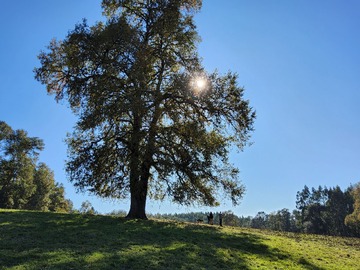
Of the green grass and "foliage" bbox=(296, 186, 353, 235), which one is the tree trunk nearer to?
the green grass

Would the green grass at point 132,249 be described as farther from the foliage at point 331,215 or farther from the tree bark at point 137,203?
the foliage at point 331,215

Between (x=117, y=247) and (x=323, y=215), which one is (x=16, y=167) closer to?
(x=117, y=247)

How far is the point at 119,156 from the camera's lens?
26266mm

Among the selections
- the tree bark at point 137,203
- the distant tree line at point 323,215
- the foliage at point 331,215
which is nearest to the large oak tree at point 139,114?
the tree bark at point 137,203

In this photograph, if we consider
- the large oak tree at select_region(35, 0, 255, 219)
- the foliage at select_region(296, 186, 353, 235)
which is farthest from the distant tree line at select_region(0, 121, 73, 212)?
the foliage at select_region(296, 186, 353, 235)

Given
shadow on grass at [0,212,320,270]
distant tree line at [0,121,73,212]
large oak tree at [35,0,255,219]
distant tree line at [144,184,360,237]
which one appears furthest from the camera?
distant tree line at [144,184,360,237]

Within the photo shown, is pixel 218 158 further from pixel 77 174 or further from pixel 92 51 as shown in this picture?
pixel 92 51

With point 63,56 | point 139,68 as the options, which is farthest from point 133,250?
point 63,56

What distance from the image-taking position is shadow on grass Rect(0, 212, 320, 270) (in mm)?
12633

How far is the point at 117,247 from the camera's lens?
15211mm

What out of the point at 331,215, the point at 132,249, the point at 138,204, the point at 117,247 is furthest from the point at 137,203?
the point at 331,215

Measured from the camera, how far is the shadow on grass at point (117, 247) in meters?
12.6

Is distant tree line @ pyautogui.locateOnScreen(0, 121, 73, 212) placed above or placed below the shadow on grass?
above

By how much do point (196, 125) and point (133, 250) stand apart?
1293cm
